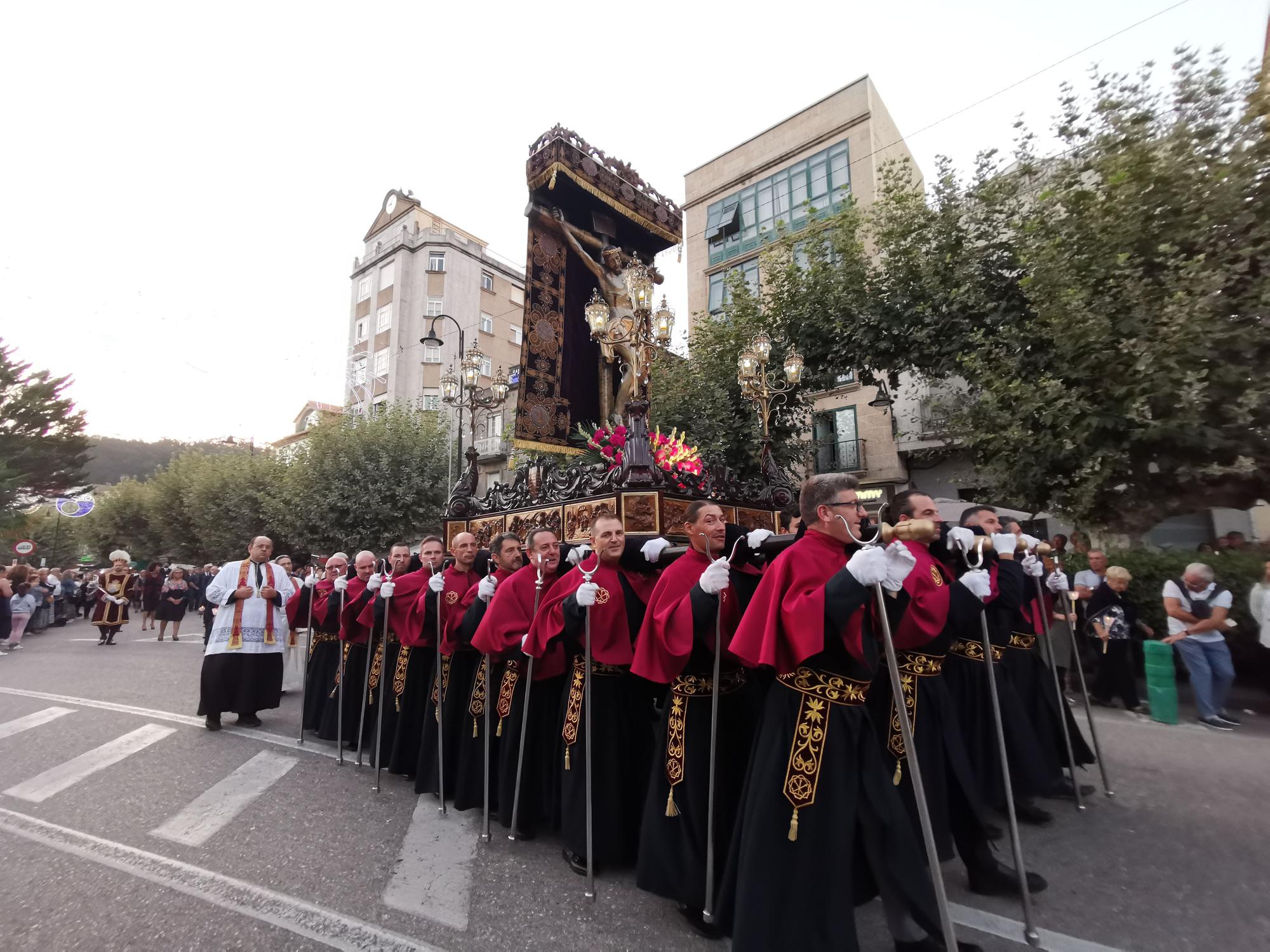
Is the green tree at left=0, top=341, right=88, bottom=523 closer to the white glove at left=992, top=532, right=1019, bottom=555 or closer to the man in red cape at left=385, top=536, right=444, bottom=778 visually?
the man in red cape at left=385, top=536, right=444, bottom=778

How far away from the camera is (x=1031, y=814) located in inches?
180

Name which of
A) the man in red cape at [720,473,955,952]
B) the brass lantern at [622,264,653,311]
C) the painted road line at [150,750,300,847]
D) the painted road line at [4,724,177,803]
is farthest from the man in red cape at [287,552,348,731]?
the brass lantern at [622,264,653,311]

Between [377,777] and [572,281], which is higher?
[572,281]

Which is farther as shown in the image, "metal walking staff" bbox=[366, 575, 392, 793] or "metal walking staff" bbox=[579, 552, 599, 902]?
"metal walking staff" bbox=[366, 575, 392, 793]

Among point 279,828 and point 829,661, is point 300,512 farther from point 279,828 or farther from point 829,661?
point 829,661

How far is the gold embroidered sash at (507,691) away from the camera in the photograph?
4.70m

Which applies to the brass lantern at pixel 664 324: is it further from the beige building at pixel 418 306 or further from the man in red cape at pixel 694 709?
Result: the beige building at pixel 418 306

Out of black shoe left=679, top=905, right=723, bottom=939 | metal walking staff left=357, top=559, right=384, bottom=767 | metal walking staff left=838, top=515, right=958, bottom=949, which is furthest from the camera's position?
metal walking staff left=357, top=559, right=384, bottom=767

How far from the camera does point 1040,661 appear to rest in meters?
5.03

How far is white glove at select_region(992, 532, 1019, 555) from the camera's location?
3.92 metres

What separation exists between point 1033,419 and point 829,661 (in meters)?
9.45

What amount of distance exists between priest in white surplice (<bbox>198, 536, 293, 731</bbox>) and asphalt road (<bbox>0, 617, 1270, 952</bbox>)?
35.3 inches

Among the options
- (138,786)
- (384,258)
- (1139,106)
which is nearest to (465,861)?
(138,786)

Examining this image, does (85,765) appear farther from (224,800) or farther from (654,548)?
(654,548)
